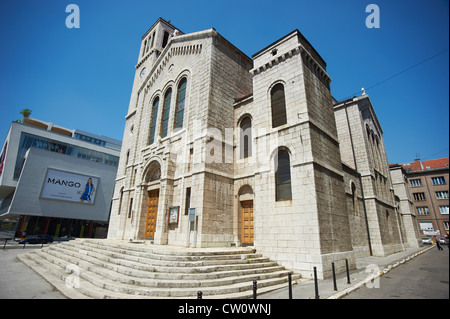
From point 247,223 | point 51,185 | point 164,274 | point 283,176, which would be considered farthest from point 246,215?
point 51,185

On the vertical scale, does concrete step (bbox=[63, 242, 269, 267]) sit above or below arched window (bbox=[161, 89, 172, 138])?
below

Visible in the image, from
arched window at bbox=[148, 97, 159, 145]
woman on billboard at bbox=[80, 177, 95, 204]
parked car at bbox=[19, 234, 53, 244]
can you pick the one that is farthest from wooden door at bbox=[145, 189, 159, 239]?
woman on billboard at bbox=[80, 177, 95, 204]

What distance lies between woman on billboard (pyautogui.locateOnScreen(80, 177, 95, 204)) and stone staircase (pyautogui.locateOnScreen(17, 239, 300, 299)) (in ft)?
106

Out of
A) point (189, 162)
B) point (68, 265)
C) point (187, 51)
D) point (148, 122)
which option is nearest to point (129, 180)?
point (148, 122)

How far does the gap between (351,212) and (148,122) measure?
18723 mm

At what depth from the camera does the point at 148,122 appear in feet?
70.2

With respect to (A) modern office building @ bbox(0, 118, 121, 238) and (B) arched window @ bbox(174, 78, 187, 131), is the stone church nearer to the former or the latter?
(B) arched window @ bbox(174, 78, 187, 131)

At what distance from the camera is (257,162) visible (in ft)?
43.0

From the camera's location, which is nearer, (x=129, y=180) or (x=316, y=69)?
(x=316, y=69)

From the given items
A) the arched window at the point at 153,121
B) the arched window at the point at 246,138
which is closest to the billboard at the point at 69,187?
the arched window at the point at 153,121

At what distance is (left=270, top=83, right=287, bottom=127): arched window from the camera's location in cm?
1301

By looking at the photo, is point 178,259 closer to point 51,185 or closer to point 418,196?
point 51,185

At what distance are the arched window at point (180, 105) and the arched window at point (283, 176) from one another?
8.54 meters
